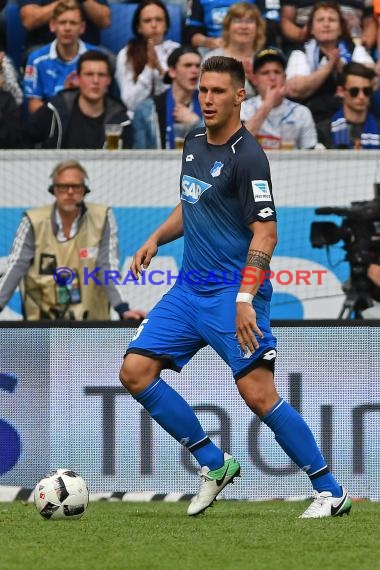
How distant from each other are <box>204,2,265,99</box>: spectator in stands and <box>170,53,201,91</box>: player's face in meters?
0.24

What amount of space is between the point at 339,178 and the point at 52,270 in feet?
8.47

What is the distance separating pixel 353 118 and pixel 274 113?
73 centimetres

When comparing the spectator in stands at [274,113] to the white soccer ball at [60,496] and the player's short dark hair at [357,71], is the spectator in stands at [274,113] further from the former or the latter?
the white soccer ball at [60,496]

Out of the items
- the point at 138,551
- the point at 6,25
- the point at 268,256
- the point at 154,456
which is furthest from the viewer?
the point at 6,25

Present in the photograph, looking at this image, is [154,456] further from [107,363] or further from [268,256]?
[268,256]

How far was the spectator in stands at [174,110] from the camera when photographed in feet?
37.7

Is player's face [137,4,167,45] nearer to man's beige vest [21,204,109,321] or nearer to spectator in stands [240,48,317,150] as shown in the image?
spectator in stands [240,48,317,150]

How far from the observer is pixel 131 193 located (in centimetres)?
1072

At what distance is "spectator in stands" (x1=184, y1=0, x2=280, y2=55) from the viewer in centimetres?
1249

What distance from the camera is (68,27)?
1208 cm

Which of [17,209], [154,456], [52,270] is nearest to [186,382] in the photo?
[154,456]

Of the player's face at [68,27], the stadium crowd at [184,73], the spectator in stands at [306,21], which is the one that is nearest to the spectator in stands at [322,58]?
the stadium crowd at [184,73]

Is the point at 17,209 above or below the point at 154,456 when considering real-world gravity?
above

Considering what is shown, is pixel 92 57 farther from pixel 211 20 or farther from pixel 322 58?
pixel 322 58
